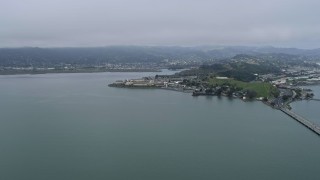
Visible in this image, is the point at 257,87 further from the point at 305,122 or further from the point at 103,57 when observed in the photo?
the point at 103,57

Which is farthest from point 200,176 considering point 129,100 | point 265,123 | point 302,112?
point 129,100

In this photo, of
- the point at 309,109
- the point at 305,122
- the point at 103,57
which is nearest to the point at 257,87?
the point at 309,109

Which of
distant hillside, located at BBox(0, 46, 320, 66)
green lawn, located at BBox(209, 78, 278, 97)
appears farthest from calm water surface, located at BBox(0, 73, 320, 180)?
distant hillside, located at BBox(0, 46, 320, 66)

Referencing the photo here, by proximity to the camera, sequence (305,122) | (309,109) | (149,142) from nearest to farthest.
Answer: (149,142) < (305,122) < (309,109)

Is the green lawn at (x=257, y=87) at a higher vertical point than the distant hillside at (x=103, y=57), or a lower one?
higher

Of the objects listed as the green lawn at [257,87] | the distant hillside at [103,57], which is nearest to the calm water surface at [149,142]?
the green lawn at [257,87]

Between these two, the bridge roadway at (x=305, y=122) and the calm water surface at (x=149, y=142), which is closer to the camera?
the calm water surface at (x=149, y=142)

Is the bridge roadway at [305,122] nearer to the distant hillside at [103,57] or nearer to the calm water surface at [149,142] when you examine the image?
the calm water surface at [149,142]

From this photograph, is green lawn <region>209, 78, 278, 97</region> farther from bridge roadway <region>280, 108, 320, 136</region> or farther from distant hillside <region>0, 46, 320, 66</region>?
distant hillside <region>0, 46, 320, 66</region>

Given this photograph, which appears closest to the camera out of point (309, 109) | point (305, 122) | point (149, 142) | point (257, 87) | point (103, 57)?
point (149, 142)
